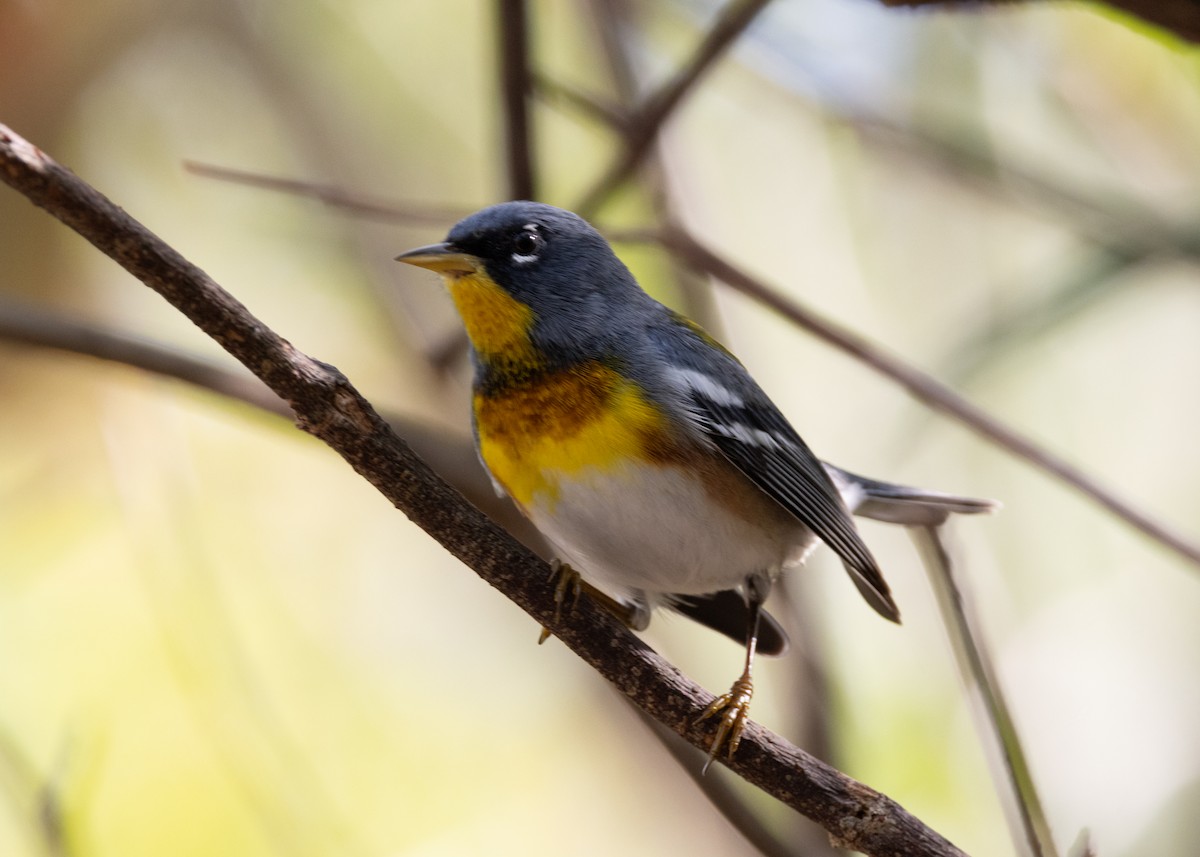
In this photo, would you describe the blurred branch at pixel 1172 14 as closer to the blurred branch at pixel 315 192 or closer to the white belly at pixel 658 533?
the white belly at pixel 658 533

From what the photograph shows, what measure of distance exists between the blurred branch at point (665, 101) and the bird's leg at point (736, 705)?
126cm

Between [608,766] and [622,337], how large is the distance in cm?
255

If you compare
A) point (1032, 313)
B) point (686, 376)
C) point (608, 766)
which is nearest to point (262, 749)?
point (608, 766)

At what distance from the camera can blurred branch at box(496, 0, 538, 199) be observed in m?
3.01

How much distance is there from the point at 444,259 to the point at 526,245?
25 cm

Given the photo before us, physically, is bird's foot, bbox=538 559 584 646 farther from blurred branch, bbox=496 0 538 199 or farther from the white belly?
blurred branch, bbox=496 0 538 199

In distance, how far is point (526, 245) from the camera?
291cm

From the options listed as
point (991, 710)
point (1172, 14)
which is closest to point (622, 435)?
point (991, 710)

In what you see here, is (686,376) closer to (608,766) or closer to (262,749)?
(262,749)

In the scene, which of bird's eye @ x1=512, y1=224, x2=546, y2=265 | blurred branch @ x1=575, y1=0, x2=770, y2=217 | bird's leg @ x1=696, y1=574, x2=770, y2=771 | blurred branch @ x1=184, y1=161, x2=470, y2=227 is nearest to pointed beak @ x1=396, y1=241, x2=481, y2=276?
bird's eye @ x1=512, y1=224, x2=546, y2=265

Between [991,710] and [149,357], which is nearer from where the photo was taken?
[991,710]

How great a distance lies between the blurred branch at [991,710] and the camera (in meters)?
2.13

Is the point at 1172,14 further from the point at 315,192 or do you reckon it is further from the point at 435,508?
the point at 315,192

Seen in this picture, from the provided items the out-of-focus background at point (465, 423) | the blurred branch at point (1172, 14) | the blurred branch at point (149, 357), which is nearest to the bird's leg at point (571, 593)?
the blurred branch at point (149, 357)
